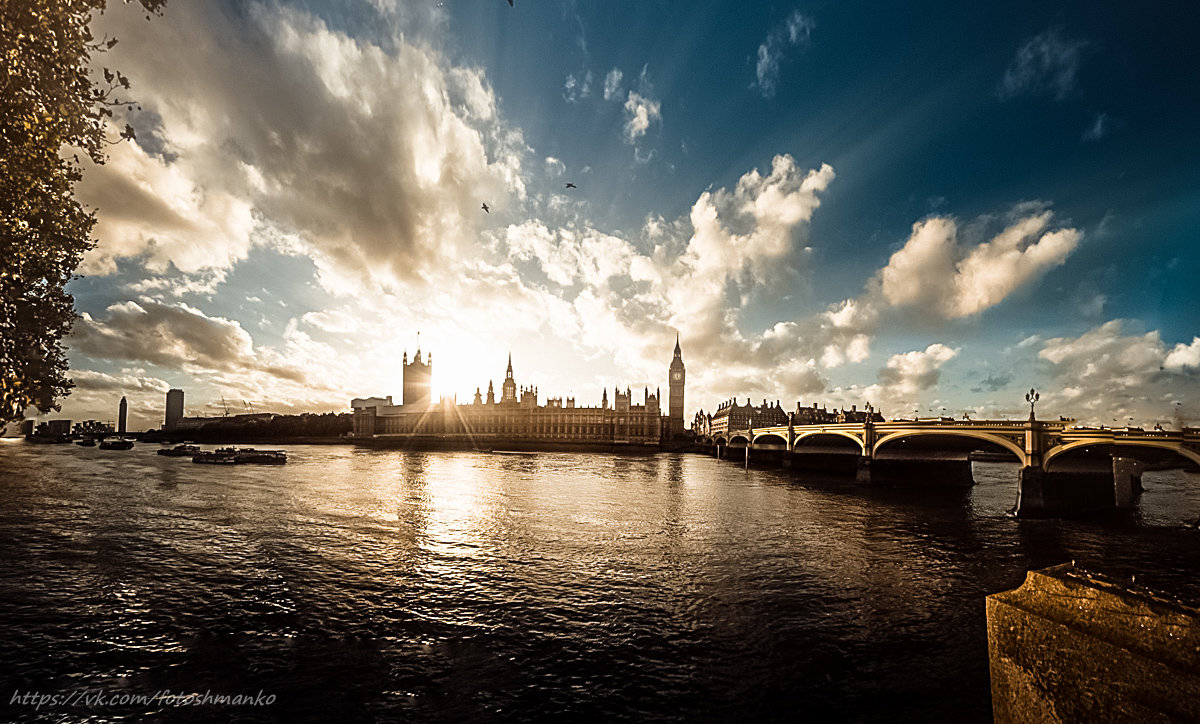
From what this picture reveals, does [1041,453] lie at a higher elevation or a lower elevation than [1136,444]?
lower

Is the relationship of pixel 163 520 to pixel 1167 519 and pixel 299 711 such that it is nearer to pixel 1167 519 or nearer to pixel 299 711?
pixel 299 711

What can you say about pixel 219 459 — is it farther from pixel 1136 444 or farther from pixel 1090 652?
pixel 1136 444

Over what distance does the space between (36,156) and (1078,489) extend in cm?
7094

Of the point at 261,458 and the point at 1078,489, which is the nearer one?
the point at 1078,489

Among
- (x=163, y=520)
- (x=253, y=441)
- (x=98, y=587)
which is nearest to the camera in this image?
(x=98, y=587)

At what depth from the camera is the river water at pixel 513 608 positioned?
→ 33.9 feet

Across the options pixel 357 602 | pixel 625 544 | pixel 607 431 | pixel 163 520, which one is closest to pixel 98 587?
pixel 357 602

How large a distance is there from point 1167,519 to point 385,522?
196 feet

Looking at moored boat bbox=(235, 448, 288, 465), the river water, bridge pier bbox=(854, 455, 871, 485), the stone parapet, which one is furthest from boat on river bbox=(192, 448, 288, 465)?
the stone parapet

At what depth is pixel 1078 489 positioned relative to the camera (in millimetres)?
47406

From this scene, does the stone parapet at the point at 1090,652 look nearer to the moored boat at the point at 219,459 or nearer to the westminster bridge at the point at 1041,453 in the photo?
the westminster bridge at the point at 1041,453

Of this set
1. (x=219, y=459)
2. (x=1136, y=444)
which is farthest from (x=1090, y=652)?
(x=219, y=459)

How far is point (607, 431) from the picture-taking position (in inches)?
7165

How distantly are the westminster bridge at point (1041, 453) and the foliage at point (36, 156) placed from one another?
172 feet
